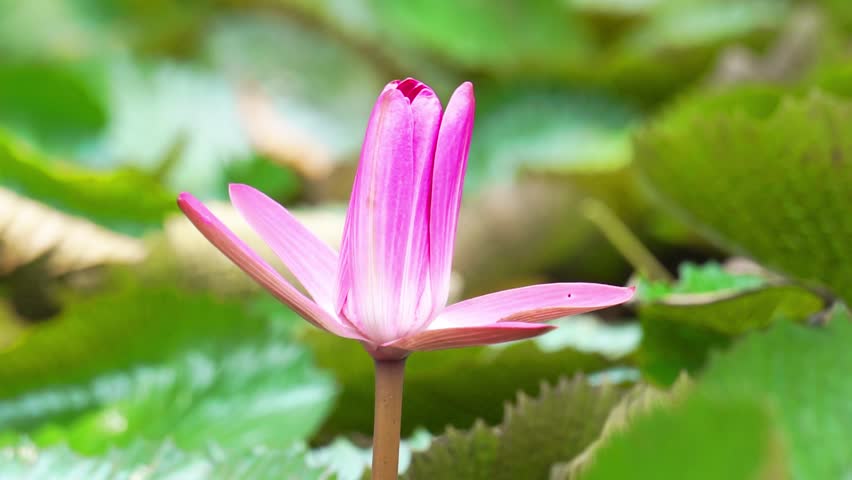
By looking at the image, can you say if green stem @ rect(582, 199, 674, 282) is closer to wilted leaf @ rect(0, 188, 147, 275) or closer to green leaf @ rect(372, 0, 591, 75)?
wilted leaf @ rect(0, 188, 147, 275)

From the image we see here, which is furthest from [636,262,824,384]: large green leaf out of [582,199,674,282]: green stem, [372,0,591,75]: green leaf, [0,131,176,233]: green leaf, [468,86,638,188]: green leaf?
[372,0,591,75]: green leaf

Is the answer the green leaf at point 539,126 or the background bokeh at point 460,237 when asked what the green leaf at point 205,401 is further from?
the green leaf at point 539,126

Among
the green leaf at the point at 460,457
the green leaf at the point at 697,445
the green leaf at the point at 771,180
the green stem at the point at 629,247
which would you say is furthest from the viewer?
the green stem at the point at 629,247

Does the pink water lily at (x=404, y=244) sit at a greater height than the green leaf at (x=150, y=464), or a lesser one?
greater

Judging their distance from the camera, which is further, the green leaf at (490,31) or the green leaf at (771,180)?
the green leaf at (490,31)

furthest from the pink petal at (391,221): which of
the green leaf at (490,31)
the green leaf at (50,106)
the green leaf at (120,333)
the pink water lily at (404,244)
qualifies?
the green leaf at (490,31)

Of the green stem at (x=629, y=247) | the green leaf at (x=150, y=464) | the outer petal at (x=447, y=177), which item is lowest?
the green leaf at (x=150, y=464)

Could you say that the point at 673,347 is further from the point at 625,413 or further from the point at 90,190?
the point at 90,190

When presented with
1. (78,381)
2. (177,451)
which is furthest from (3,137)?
(177,451)
